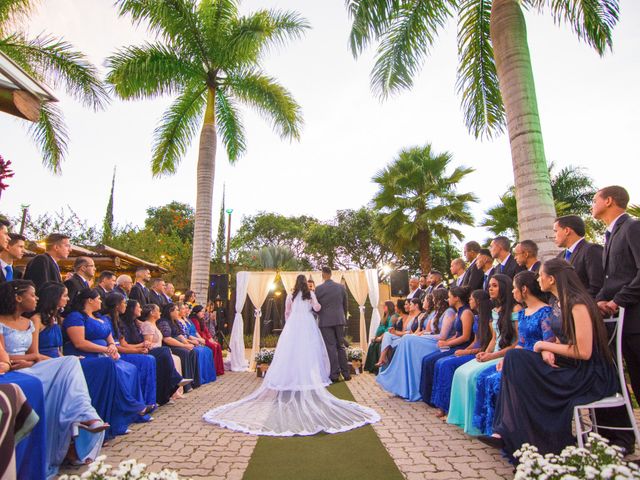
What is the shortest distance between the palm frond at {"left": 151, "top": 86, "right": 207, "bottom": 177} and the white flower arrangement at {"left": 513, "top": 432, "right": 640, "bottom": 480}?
13.0 m

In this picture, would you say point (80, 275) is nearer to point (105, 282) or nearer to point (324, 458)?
point (105, 282)

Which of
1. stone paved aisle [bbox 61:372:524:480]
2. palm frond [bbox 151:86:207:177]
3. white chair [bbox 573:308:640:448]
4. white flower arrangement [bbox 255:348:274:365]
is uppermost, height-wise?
palm frond [bbox 151:86:207:177]

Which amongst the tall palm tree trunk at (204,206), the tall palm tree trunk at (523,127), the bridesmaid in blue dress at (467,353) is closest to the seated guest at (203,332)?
the tall palm tree trunk at (204,206)

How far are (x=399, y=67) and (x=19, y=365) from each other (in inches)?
341

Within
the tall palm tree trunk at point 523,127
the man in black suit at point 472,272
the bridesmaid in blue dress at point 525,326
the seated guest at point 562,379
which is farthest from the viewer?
the man in black suit at point 472,272

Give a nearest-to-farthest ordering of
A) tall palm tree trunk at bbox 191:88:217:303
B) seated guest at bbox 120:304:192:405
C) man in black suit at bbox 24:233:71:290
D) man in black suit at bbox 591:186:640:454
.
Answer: man in black suit at bbox 591:186:640:454, man in black suit at bbox 24:233:71:290, seated guest at bbox 120:304:192:405, tall palm tree trunk at bbox 191:88:217:303

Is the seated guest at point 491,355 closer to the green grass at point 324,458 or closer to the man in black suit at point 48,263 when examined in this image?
the green grass at point 324,458

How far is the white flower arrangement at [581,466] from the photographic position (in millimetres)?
1625

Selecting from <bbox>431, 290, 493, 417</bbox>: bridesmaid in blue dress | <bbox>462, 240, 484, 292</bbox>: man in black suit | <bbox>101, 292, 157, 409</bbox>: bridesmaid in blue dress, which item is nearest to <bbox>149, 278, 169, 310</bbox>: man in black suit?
<bbox>101, 292, 157, 409</bbox>: bridesmaid in blue dress

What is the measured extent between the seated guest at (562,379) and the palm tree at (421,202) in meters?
13.2

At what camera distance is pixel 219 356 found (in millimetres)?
10625

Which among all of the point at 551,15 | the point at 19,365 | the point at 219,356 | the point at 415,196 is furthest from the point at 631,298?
the point at 415,196

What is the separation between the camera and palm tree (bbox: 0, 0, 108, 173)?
1073 centimetres

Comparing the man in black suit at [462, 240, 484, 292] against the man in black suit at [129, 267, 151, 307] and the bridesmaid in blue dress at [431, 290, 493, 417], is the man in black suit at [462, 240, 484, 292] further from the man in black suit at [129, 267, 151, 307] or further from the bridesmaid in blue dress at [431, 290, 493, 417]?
the man in black suit at [129, 267, 151, 307]
